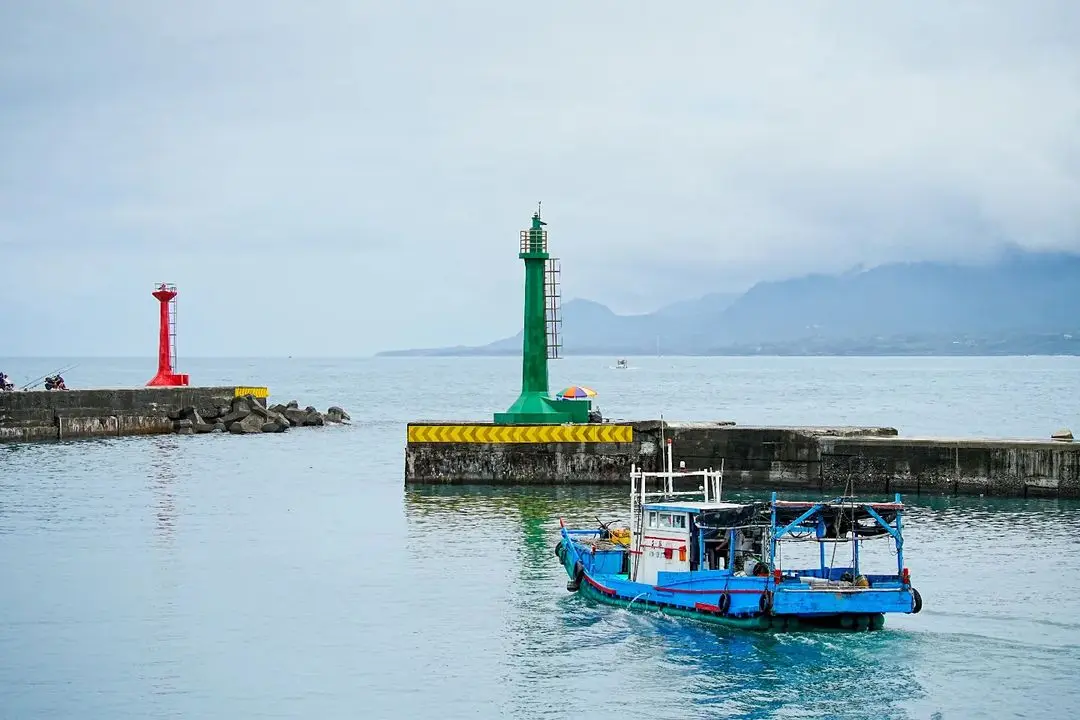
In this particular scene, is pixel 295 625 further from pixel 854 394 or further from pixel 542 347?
pixel 854 394

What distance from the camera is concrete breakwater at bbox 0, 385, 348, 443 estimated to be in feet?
193

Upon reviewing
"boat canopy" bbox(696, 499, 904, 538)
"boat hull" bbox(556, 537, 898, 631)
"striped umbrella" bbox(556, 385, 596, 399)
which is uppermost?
"striped umbrella" bbox(556, 385, 596, 399)

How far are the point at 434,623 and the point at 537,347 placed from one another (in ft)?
60.6

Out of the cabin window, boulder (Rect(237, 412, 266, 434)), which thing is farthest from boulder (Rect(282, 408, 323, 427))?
the cabin window

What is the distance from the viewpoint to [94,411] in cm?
6172

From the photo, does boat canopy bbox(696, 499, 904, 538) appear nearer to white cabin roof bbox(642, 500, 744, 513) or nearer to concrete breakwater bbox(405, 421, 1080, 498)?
white cabin roof bbox(642, 500, 744, 513)

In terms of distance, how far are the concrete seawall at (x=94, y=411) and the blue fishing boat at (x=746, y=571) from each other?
131ft

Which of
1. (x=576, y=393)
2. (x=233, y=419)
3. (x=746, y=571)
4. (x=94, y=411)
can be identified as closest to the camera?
(x=746, y=571)

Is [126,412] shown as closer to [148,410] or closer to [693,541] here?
[148,410]

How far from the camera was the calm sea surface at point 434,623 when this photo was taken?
1964cm

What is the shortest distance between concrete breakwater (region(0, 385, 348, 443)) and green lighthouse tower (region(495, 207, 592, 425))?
2622 centimetres

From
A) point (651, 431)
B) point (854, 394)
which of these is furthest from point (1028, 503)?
point (854, 394)

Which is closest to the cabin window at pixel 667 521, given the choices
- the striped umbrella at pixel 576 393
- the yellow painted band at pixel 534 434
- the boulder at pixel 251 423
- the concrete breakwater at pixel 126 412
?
the yellow painted band at pixel 534 434

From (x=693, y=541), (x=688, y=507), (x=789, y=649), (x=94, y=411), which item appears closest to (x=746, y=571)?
(x=693, y=541)
